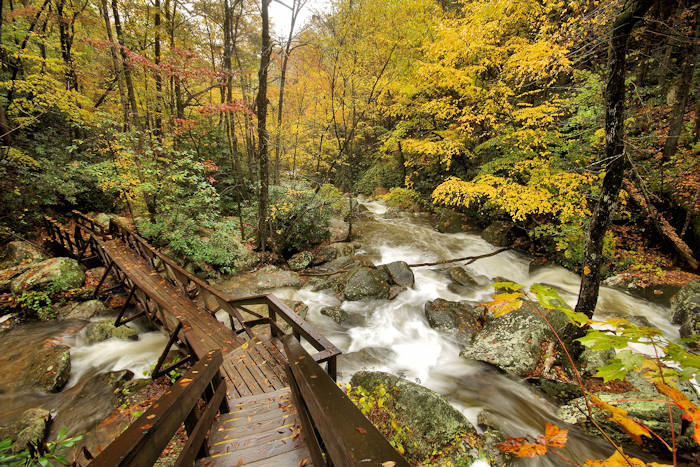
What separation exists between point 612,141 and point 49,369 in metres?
11.3

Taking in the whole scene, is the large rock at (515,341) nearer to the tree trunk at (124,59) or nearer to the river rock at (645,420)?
the river rock at (645,420)

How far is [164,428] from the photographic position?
174 centimetres

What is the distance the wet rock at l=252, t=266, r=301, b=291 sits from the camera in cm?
968

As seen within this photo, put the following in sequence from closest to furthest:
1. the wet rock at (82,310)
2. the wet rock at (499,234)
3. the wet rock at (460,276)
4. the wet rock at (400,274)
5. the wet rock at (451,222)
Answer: the wet rock at (82,310)
the wet rock at (400,274)
the wet rock at (460,276)
the wet rock at (499,234)
the wet rock at (451,222)

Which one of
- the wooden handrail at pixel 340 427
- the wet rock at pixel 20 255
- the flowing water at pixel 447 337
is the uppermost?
the wooden handrail at pixel 340 427

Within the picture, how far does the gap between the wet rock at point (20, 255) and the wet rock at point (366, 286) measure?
32.1 ft

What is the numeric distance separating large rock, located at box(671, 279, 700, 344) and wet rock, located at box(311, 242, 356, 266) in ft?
32.7

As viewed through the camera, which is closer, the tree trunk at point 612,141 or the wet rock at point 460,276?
the tree trunk at point 612,141

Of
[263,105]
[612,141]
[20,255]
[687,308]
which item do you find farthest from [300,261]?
[687,308]

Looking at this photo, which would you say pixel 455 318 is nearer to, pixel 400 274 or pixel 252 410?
pixel 400 274

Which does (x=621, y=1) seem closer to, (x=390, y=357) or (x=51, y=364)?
(x=390, y=357)

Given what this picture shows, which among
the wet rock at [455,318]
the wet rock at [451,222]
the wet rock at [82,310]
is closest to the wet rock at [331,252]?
the wet rock at [455,318]

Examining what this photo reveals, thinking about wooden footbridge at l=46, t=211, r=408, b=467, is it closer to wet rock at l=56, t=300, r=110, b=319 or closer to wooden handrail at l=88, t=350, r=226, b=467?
wooden handrail at l=88, t=350, r=226, b=467

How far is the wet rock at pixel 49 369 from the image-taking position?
16.9 ft
